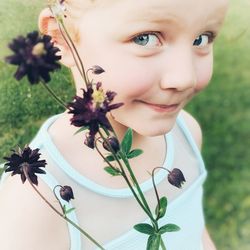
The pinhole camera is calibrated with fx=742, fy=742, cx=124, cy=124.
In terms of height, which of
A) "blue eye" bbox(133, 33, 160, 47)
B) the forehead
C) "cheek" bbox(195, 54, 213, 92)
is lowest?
"cheek" bbox(195, 54, 213, 92)

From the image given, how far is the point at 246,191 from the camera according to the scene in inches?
94.7

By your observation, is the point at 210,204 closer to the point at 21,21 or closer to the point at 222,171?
the point at 222,171

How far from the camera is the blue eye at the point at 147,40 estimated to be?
3.98ft

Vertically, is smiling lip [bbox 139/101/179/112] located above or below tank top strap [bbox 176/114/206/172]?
above

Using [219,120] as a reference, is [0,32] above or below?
above

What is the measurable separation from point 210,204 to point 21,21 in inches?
37.4

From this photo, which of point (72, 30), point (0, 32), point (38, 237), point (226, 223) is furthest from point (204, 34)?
point (226, 223)

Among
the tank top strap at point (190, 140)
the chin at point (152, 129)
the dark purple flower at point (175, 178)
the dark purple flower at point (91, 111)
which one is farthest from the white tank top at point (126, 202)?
the dark purple flower at point (91, 111)

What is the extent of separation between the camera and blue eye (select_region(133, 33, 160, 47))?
1.21 metres

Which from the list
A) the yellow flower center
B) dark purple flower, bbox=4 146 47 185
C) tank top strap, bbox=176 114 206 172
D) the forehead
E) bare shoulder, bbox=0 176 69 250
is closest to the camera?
the yellow flower center

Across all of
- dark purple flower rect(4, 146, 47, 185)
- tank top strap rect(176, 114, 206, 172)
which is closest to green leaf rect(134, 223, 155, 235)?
dark purple flower rect(4, 146, 47, 185)

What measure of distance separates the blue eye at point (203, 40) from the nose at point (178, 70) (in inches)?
1.9

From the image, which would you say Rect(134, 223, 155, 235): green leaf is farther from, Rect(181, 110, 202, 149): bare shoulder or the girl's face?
Rect(181, 110, 202, 149): bare shoulder

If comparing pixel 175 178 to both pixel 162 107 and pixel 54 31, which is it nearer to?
pixel 162 107
